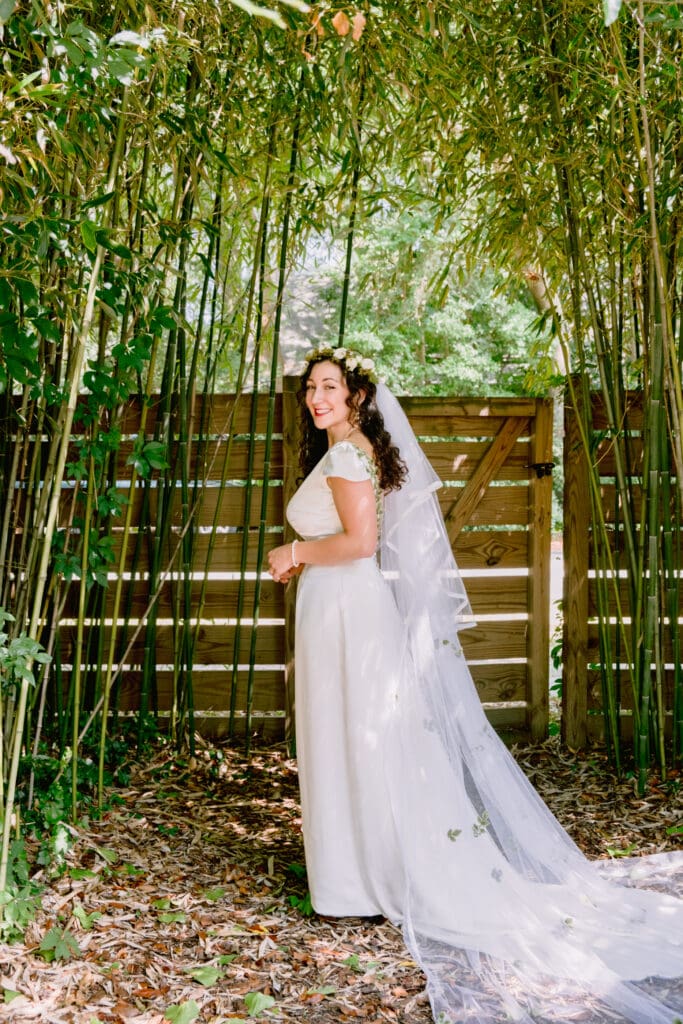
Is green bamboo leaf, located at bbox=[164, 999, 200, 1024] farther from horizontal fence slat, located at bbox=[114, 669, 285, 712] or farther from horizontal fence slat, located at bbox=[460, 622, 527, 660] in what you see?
horizontal fence slat, located at bbox=[460, 622, 527, 660]

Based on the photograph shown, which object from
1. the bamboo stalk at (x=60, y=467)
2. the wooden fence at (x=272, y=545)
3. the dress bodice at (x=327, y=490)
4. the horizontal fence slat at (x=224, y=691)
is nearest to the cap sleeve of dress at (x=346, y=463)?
the dress bodice at (x=327, y=490)

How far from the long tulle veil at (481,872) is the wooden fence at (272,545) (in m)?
0.93

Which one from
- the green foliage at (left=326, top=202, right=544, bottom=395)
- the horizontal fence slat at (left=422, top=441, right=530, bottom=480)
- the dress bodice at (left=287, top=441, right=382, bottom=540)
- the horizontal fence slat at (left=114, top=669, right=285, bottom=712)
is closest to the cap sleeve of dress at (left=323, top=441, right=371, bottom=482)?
the dress bodice at (left=287, top=441, right=382, bottom=540)

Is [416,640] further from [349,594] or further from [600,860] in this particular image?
[600,860]

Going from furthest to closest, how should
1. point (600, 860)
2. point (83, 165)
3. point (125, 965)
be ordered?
point (600, 860) < point (83, 165) < point (125, 965)

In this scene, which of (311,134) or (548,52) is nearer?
(548,52)

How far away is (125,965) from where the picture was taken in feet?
6.80

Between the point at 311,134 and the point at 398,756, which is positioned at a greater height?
the point at 311,134

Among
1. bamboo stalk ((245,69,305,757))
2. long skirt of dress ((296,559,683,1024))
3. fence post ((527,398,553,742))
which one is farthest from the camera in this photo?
fence post ((527,398,553,742))

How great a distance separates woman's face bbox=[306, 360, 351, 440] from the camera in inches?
97.0

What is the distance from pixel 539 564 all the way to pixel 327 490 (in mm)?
1365

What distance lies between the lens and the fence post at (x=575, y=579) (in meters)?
3.42

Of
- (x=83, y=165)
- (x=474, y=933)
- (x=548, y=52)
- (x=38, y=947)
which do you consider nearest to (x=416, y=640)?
(x=474, y=933)

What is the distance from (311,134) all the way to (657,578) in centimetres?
193
